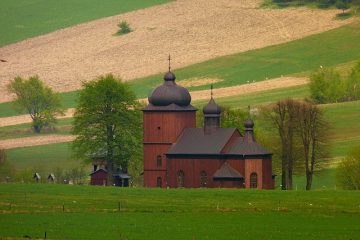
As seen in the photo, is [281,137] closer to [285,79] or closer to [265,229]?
[265,229]

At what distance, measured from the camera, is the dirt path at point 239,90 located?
139 meters

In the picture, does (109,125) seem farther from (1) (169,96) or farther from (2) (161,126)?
(1) (169,96)

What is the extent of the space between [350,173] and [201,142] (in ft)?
30.9

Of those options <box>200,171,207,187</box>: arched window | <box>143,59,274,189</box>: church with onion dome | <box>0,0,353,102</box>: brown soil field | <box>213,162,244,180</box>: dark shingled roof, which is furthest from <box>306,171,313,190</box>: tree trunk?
<box>0,0,353,102</box>: brown soil field

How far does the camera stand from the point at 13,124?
138m

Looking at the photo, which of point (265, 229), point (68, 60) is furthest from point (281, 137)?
point (68, 60)

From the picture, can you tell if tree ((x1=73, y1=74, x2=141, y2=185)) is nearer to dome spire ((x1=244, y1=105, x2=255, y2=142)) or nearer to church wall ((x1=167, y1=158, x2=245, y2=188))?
church wall ((x1=167, y1=158, x2=245, y2=188))

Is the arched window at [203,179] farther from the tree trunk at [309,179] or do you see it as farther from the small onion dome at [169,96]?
the tree trunk at [309,179]

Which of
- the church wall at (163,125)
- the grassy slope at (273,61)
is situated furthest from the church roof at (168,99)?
the grassy slope at (273,61)

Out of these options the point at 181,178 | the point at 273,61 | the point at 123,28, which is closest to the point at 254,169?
the point at 181,178

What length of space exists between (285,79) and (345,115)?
24729 mm

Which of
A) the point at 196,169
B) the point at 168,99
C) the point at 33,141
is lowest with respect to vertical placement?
the point at 196,169

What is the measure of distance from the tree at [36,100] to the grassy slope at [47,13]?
29.4 metres

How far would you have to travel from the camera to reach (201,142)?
9419 cm
